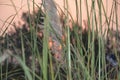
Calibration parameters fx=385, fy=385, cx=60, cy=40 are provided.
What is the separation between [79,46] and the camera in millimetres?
1458

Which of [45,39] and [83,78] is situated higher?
[45,39]

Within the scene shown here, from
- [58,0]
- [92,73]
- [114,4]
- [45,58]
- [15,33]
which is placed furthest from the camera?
[58,0]

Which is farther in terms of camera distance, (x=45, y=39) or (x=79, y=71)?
(x=79, y=71)

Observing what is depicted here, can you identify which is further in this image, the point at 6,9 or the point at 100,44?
the point at 6,9

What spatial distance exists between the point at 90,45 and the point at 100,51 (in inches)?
2.0

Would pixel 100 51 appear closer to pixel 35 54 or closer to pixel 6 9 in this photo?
pixel 35 54

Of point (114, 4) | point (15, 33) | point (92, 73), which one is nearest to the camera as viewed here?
point (92, 73)

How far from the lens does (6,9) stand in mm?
5059

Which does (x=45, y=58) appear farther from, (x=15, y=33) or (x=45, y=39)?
(x=15, y=33)

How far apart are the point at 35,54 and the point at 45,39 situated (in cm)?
20

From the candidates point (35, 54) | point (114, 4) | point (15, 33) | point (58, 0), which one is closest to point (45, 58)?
point (35, 54)

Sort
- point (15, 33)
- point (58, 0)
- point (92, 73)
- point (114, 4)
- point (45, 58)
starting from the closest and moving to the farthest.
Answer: point (45, 58) < point (92, 73) < point (114, 4) < point (15, 33) < point (58, 0)

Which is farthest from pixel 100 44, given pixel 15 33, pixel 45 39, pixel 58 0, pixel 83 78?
pixel 58 0

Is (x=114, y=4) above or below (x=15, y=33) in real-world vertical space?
above
